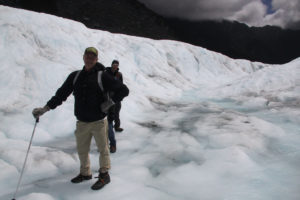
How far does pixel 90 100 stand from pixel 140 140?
281 centimetres

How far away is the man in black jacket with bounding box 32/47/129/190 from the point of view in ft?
10.2

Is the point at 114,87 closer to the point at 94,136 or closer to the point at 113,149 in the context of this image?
the point at 94,136

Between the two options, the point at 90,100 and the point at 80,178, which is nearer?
the point at 90,100

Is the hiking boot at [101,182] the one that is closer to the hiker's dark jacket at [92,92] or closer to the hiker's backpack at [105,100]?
the hiker's dark jacket at [92,92]

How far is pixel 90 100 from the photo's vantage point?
311 cm

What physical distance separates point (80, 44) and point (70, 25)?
6.43ft

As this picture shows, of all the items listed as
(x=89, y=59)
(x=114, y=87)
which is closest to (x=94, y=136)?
(x=114, y=87)

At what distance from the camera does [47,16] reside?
12.0m

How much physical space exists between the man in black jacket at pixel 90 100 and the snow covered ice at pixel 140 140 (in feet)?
1.77

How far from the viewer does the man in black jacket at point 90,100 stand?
309 cm

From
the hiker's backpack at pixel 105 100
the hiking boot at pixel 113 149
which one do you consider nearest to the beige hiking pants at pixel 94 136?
the hiker's backpack at pixel 105 100

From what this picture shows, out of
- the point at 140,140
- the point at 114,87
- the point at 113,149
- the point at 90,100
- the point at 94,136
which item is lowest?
the point at 94,136

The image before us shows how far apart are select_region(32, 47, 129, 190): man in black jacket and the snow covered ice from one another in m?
0.54

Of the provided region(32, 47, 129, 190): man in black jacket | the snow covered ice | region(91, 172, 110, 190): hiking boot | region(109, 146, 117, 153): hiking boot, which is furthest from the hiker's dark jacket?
region(109, 146, 117, 153): hiking boot
